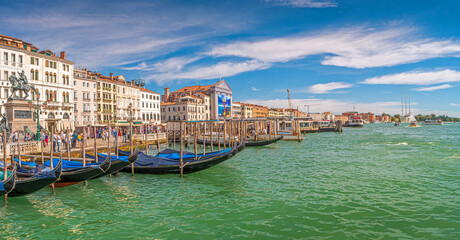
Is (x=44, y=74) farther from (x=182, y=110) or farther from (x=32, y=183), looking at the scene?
(x=32, y=183)

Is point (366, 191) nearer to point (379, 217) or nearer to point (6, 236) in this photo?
point (379, 217)

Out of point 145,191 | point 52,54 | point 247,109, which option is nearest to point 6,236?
point 145,191

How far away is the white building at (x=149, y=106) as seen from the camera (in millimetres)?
47062

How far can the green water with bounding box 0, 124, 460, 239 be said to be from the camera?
6.62 metres

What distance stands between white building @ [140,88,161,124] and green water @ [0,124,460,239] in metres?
35.8

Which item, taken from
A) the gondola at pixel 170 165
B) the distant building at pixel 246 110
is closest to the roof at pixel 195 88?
the distant building at pixel 246 110

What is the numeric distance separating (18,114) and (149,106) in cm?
3049

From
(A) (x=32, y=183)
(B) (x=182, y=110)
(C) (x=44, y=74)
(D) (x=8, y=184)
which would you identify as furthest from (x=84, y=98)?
(D) (x=8, y=184)

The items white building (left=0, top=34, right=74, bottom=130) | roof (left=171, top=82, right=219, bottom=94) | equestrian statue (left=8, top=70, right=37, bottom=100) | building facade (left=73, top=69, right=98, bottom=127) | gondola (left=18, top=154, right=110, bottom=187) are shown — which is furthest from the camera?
roof (left=171, top=82, right=219, bottom=94)

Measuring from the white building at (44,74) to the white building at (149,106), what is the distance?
13596mm

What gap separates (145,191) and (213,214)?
3605 millimetres

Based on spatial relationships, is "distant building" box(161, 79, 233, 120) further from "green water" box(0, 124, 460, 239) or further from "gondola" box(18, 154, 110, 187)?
"gondola" box(18, 154, 110, 187)

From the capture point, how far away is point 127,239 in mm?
6266

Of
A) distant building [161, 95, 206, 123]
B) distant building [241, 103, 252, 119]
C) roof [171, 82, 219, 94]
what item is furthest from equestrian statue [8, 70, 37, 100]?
distant building [241, 103, 252, 119]
